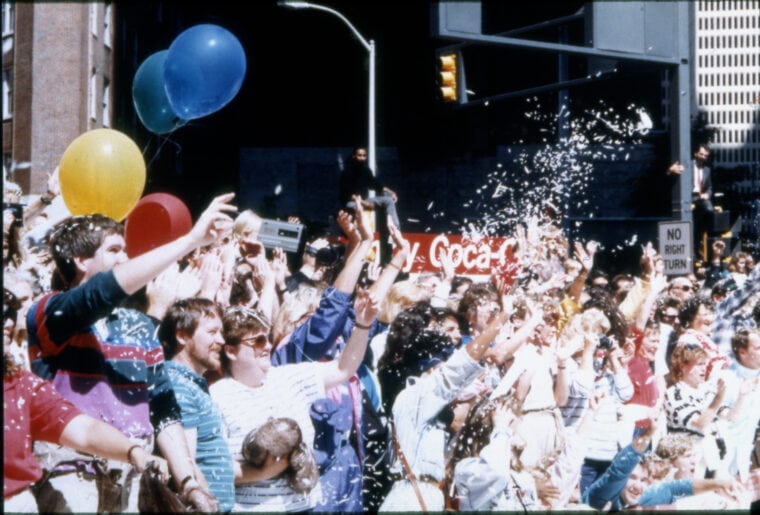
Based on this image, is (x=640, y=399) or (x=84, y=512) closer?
(x=84, y=512)

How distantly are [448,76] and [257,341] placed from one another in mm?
6708

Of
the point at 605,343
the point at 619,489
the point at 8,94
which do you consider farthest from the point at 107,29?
the point at 619,489

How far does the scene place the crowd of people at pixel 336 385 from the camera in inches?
162

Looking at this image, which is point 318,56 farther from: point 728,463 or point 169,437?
point 169,437

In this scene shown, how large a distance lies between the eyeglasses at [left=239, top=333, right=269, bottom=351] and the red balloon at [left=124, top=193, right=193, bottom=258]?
0.70 meters

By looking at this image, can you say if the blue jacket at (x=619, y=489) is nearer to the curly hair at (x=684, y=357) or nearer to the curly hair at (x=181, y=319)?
the curly hair at (x=684, y=357)

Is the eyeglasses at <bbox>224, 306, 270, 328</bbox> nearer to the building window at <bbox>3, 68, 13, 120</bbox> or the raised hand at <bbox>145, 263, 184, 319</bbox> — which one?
the raised hand at <bbox>145, 263, 184, 319</bbox>

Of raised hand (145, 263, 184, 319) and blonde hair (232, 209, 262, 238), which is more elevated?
blonde hair (232, 209, 262, 238)

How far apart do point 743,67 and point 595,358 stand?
11.1 meters

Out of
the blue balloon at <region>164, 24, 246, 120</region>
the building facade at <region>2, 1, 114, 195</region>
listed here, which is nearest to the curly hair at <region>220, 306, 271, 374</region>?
the blue balloon at <region>164, 24, 246, 120</region>

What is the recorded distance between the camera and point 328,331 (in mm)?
5066

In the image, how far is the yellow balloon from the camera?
4.95 m

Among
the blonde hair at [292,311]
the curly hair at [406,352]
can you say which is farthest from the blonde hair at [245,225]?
the curly hair at [406,352]

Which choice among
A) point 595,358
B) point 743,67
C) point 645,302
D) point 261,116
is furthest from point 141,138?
point 743,67
